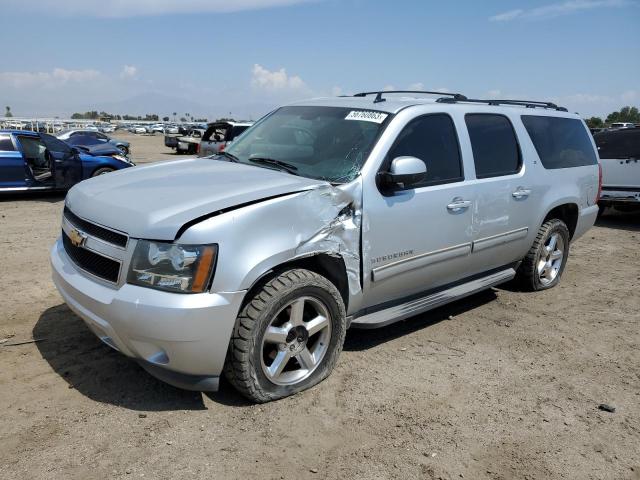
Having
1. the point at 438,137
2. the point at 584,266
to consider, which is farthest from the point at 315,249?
the point at 584,266

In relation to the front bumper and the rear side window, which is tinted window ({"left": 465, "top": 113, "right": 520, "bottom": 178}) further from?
the front bumper

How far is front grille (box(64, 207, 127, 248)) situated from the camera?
117 inches

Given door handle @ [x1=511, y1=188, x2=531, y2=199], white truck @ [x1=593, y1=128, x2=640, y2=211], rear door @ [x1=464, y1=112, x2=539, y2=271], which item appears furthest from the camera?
white truck @ [x1=593, y1=128, x2=640, y2=211]

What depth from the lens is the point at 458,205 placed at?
423cm

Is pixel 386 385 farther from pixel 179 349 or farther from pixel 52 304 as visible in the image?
pixel 52 304

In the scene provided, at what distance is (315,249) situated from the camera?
3.29 m

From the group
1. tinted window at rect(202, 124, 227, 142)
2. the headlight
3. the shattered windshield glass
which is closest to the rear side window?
the shattered windshield glass

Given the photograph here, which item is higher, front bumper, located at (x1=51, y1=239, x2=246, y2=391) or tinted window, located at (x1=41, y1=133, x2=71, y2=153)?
tinted window, located at (x1=41, y1=133, x2=71, y2=153)

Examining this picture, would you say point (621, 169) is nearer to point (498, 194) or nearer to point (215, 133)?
point (498, 194)

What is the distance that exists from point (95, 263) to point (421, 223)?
220 centimetres

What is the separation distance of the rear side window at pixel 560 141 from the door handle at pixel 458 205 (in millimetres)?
1440

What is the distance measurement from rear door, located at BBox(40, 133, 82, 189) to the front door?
8897 millimetres

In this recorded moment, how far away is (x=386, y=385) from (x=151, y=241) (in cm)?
180

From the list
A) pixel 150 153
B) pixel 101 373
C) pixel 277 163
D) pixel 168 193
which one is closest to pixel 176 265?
pixel 168 193
